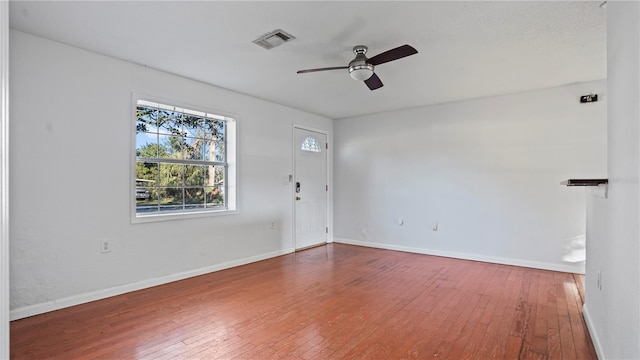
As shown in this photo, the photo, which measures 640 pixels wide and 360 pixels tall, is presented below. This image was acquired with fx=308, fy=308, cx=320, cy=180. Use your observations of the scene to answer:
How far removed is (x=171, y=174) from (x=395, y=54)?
2.89m

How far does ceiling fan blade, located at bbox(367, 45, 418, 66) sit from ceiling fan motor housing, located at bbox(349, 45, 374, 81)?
2.0 inches

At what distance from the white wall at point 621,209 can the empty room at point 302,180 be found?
0.02 m

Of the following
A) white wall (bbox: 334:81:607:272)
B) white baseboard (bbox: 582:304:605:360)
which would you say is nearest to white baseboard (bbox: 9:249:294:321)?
white wall (bbox: 334:81:607:272)

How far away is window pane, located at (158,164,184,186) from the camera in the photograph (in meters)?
3.69

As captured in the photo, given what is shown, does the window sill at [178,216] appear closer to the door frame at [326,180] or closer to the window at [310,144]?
the door frame at [326,180]

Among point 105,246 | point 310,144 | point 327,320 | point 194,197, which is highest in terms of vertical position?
point 310,144

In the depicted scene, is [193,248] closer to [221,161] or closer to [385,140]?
[221,161]

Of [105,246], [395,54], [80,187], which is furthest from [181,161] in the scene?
[395,54]

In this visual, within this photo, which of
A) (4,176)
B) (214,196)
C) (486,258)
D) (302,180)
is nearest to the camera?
(4,176)

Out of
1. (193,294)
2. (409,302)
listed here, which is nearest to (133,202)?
(193,294)

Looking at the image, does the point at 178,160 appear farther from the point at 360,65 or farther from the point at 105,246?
the point at 360,65

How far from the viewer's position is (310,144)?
19.0 feet

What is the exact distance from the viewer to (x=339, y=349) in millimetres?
2152

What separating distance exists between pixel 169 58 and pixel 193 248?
223cm
